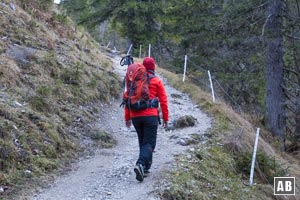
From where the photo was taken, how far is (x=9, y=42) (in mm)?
12281

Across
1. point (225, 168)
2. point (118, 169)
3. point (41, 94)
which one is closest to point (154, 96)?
point (118, 169)

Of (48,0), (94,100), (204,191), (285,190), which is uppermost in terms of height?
(48,0)

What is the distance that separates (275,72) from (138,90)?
28.4 feet

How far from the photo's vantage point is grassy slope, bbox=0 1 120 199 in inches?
313

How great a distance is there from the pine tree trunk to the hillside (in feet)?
1.83

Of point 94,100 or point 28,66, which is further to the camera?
point 94,100

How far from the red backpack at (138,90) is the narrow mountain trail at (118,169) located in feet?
4.09

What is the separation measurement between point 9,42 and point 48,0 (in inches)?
201

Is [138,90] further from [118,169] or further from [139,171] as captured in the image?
[118,169]

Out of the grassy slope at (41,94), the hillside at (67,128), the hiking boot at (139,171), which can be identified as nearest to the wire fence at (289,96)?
the hillside at (67,128)

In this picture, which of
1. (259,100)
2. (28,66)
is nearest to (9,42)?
(28,66)

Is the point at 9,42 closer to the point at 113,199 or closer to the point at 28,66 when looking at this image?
the point at 28,66

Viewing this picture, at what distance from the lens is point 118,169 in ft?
27.5

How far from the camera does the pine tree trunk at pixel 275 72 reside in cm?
1445
